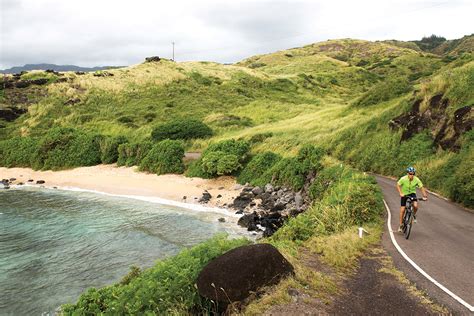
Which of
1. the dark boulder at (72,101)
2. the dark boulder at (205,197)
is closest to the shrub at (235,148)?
the dark boulder at (205,197)

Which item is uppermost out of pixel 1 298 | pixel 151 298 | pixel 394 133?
pixel 394 133

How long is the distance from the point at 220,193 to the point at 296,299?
23968 mm

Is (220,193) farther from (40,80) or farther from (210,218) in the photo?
(40,80)

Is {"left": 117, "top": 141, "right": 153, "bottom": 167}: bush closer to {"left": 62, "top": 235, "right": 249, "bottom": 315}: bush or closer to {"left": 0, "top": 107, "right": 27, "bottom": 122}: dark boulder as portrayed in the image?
{"left": 0, "top": 107, "right": 27, "bottom": 122}: dark boulder

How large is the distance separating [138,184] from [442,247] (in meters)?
29.1

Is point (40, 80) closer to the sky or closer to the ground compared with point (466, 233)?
closer to the sky

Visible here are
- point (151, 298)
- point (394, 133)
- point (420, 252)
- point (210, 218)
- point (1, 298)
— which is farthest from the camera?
point (394, 133)

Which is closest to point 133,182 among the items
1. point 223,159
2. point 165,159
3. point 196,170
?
point 165,159

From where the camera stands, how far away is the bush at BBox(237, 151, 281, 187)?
3241 cm

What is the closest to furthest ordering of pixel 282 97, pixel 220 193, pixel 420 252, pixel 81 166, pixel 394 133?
pixel 420 252 → pixel 394 133 → pixel 220 193 → pixel 81 166 → pixel 282 97

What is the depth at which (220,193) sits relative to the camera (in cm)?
3180

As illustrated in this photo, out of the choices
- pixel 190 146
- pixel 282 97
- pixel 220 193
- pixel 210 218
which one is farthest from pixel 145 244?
pixel 282 97

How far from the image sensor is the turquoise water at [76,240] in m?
15.8

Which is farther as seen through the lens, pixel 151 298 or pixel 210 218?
pixel 210 218
